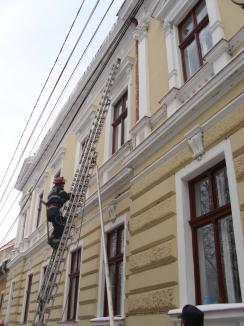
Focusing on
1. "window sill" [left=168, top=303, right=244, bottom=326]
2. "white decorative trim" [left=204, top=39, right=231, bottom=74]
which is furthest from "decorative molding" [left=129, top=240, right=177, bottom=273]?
"white decorative trim" [left=204, top=39, right=231, bottom=74]

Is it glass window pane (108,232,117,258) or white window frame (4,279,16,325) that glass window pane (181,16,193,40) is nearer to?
glass window pane (108,232,117,258)

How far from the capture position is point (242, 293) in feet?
13.3

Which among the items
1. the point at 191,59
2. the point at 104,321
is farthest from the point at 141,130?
the point at 104,321

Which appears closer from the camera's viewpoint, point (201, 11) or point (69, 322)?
point (201, 11)

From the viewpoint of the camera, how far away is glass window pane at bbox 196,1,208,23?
672 cm

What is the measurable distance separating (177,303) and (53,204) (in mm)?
4265

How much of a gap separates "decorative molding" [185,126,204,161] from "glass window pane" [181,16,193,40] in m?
2.60

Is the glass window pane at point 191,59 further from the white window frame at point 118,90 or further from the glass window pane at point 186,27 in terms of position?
the white window frame at point 118,90

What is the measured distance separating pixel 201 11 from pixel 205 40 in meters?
0.76

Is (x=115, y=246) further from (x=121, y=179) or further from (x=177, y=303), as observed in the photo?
(x=177, y=303)

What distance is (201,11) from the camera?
22.5 ft

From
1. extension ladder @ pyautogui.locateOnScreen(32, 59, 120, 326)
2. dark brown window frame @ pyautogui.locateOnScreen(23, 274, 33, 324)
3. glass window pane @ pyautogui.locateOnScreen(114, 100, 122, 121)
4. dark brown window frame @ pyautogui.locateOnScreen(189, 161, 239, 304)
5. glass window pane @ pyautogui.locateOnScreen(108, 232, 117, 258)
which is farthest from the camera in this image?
dark brown window frame @ pyautogui.locateOnScreen(23, 274, 33, 324)

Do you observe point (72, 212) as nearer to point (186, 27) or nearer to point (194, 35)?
point (194, 35)

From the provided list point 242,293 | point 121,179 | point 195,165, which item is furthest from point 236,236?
point 121,179
